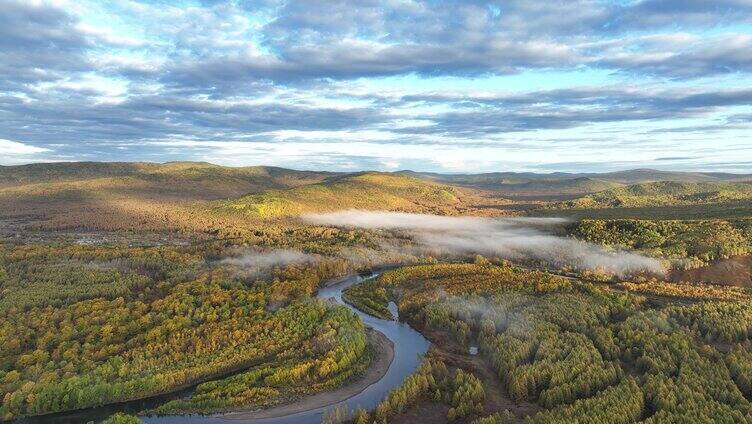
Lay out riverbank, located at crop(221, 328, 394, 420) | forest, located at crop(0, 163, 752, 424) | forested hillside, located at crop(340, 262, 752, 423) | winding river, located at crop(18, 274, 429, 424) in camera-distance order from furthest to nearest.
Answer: riverbank, located at crop(221, 328, 394, 420) → winding river, located at crop(18, 274, 429, 424) → forest, located at crop(0, 163, 752, 424) → forested hillside, located at crop(340, 262, 752, 423)

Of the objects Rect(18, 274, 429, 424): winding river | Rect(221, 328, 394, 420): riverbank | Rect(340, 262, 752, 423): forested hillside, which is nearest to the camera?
Rect(340, 262, 752, 423): forested hillside

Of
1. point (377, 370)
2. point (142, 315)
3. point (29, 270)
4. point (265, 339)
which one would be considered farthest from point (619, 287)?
point (29, 270)

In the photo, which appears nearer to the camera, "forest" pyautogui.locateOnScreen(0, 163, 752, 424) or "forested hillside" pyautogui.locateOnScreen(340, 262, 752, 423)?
"forested hillside" pyautogui.locateOnScreen(340, 262, 752, 423)

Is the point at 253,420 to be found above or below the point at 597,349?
below

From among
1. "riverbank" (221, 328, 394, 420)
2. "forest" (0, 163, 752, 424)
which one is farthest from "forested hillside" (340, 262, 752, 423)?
"riverbank" (221, 328, 394, 420)

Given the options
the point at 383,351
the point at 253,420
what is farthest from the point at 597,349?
the point at 253,420

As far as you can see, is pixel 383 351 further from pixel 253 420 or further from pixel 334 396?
pixel 253 420

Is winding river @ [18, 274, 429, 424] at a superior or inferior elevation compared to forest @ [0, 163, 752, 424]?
inferior

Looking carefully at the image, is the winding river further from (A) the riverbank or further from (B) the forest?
(B) the forest

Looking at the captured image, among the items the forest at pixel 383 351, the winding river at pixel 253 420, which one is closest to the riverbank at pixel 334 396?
the winding river at pixel 253 420

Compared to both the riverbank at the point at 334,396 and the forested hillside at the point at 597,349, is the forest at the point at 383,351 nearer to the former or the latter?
the forested hillside at the point at 597,349
